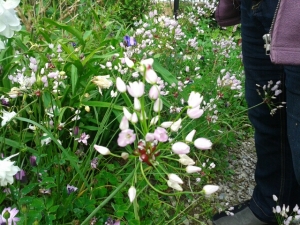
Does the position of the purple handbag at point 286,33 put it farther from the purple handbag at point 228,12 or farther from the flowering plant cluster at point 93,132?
the purple handbag at point 228,12

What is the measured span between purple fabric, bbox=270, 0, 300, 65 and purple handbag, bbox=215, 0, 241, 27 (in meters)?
0.55

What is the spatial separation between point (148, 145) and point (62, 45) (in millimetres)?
1361

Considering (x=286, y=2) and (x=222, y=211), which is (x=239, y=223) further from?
(x=286, y=2)

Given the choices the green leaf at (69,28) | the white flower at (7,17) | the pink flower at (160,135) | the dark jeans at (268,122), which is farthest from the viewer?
the green leaf at (69,28)

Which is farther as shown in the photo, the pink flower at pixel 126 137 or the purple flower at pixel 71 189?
the purple flower at pixel 71 189

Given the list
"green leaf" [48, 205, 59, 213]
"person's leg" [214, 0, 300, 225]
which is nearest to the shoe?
"person's leg" [214, 0, 300, 225]

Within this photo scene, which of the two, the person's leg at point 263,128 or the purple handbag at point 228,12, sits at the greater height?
the purple handbag at point 228,12

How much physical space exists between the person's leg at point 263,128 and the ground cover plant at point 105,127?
207mm

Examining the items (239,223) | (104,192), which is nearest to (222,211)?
(239,223)

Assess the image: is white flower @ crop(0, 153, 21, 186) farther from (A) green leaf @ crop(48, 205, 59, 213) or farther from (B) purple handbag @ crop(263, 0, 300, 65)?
(B) purple handbag @ crop(263, 0, 300, 65)

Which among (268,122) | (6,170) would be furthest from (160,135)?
(268,122)

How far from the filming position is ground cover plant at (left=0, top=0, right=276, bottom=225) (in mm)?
765

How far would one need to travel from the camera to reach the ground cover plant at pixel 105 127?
0.76 m

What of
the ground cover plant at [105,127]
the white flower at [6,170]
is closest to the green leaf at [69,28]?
the ground cover plant at [105,127]
